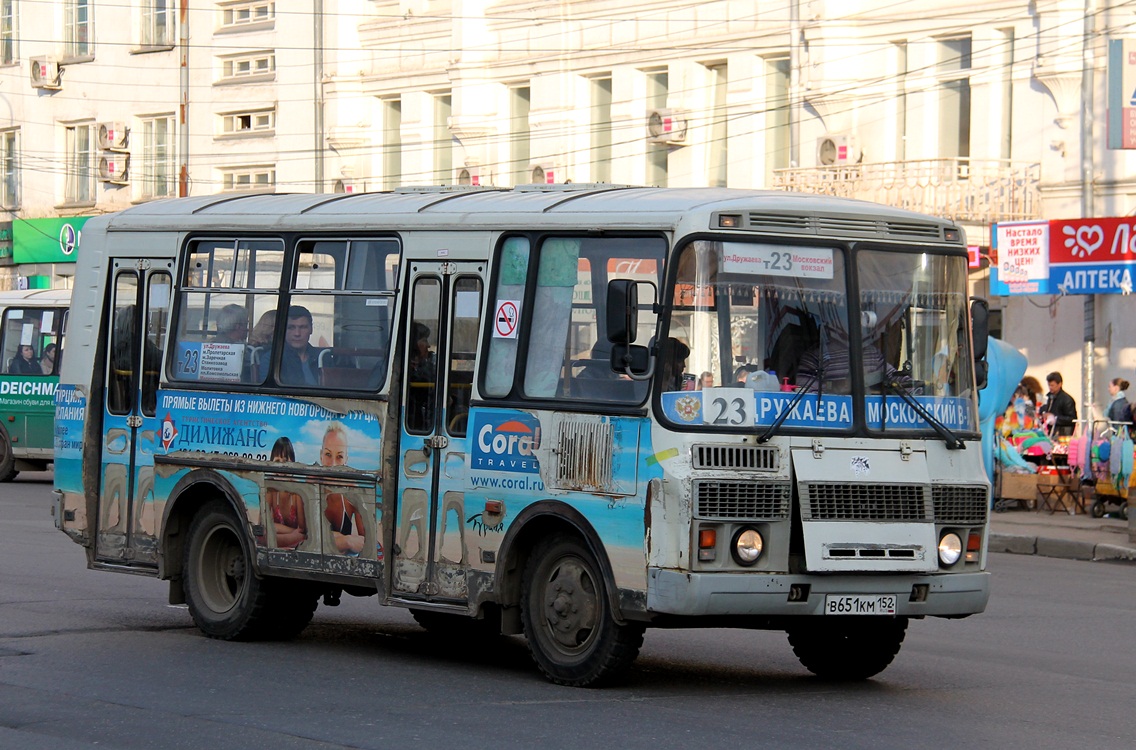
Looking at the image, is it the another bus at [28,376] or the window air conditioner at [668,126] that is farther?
the window air conditioner at [668,126]

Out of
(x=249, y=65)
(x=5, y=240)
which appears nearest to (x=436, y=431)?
(x=249, y=65)

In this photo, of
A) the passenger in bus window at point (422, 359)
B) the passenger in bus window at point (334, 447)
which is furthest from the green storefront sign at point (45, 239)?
the passenger in bus window at point (422, 359)

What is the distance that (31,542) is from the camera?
1856 cm

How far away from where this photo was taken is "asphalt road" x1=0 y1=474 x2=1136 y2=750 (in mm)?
8469

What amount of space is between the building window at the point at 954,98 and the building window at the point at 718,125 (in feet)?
14.3

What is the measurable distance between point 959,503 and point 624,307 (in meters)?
2.15

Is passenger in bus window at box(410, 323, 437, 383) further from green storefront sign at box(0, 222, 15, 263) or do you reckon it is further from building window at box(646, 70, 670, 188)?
green storefront sign at box(0, 222, 15, 263)

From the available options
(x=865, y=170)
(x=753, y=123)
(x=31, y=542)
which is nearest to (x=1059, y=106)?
(x=865, y=170)

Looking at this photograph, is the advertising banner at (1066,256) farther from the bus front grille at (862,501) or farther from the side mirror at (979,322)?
the bus front grille at (862,501)

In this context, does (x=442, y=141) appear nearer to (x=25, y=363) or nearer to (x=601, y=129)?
(x=601, y=129)

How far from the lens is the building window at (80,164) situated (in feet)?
155

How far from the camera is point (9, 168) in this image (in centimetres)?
4944

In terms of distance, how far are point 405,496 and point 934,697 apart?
3.19m

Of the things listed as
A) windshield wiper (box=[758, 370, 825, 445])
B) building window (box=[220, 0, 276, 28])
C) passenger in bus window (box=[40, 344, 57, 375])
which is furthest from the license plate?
building window (box=[220, 0, 276, 28])
